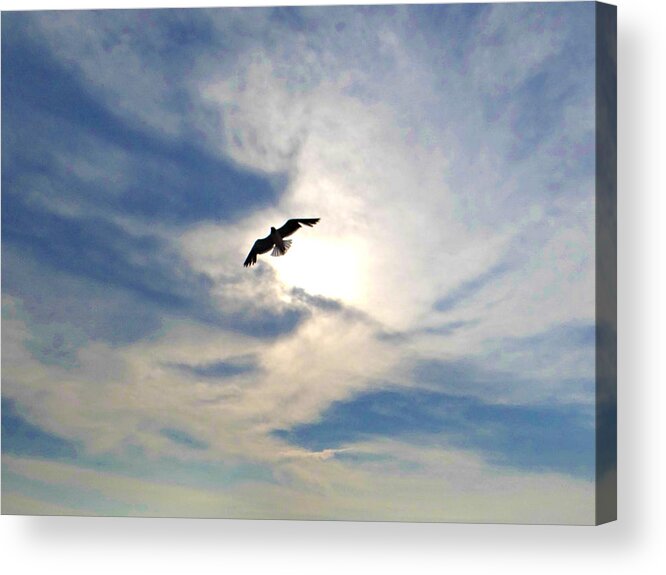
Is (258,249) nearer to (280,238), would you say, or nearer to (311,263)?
(280,238)

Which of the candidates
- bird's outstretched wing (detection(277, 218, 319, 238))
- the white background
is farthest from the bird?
the white background

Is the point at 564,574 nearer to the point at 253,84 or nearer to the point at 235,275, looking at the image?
the point at 235,275

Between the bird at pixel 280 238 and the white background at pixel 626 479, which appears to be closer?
the white background at pixel 626 479

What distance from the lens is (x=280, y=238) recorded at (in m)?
7.50

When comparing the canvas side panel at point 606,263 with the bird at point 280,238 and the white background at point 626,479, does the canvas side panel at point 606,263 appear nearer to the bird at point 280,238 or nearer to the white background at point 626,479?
the white background at point 626,479

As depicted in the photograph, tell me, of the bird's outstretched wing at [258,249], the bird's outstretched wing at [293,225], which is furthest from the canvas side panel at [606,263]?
the bird's outstretched wing at [258,249]

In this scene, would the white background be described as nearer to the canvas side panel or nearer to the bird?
the canvas side panel

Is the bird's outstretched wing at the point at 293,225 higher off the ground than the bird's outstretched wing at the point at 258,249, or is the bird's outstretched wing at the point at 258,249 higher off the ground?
the bird's outstretched wing at the point at 293,225

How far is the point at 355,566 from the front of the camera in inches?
294

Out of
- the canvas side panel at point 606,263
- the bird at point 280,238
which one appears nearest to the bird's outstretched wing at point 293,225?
the bird at point 280,238

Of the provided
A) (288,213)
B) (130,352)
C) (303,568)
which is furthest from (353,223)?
(303,568)

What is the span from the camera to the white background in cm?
730

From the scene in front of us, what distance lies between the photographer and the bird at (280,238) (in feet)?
24.6

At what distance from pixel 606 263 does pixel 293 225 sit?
1766 millimetres
